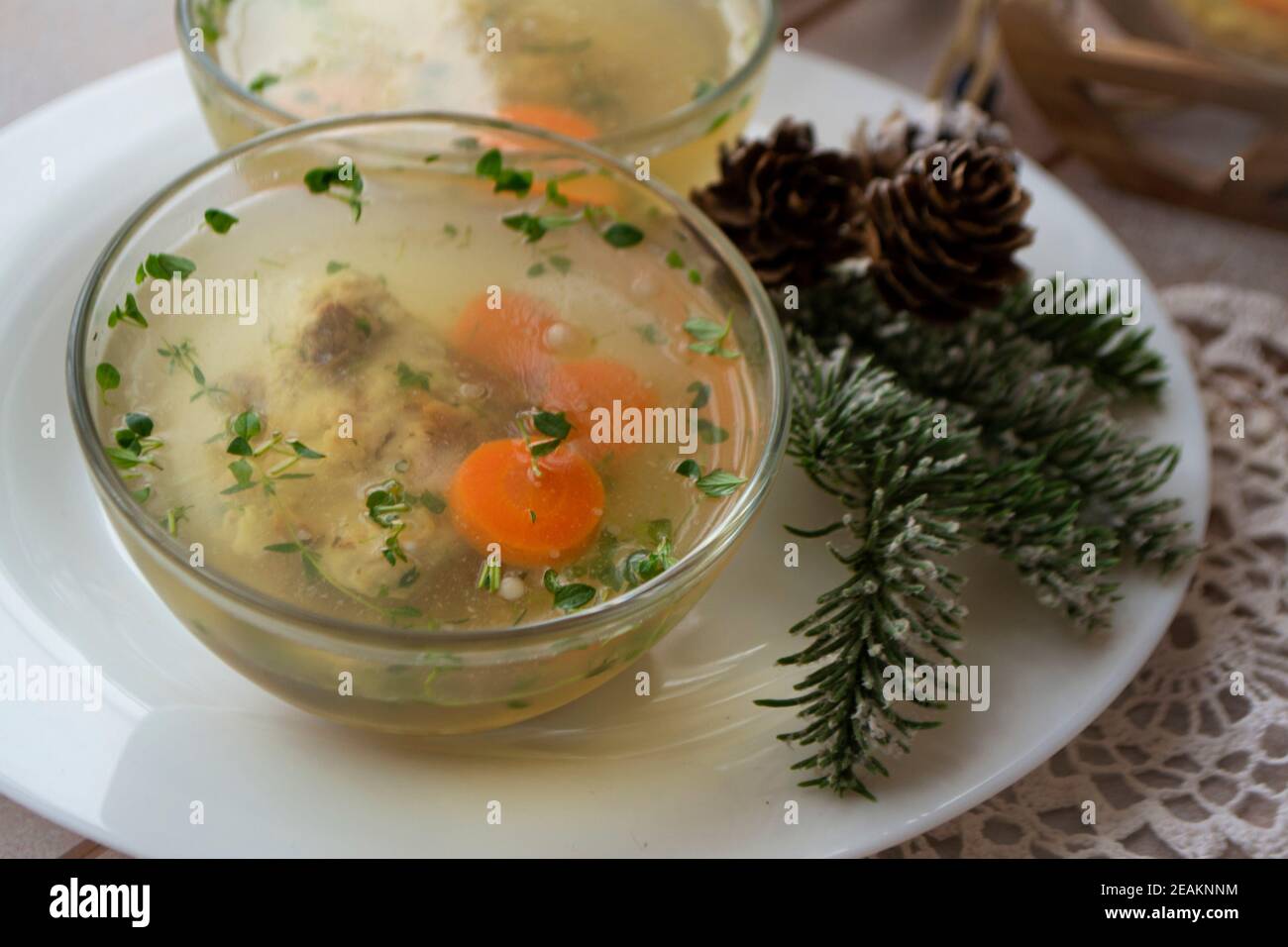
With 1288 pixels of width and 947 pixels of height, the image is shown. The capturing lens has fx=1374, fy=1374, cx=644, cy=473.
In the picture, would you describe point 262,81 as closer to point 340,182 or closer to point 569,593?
point 340,182

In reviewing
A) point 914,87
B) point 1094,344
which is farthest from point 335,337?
point 914,87

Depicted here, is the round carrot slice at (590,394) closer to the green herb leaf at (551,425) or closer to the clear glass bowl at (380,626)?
the green herb leaf at (551,425)

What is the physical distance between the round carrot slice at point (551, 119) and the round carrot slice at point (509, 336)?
0.36 meters

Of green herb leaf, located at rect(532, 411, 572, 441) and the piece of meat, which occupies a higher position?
the piece of meat

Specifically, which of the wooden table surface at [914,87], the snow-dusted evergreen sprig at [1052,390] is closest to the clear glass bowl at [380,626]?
the snow-dusted evergreen sprig at [1052,390]

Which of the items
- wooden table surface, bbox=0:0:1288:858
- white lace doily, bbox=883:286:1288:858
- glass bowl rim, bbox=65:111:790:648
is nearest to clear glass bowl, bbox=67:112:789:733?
glass bowl rim, bbox=65:111:790:648

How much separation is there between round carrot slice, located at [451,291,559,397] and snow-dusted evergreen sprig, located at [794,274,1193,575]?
0.37 metres

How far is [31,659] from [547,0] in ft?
3.43

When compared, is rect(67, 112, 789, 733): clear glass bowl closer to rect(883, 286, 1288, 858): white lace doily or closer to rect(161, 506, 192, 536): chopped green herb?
rect(161, 506, 192, 536): chopped green herb

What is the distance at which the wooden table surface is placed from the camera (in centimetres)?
197

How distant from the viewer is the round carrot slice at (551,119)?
5.36ft
